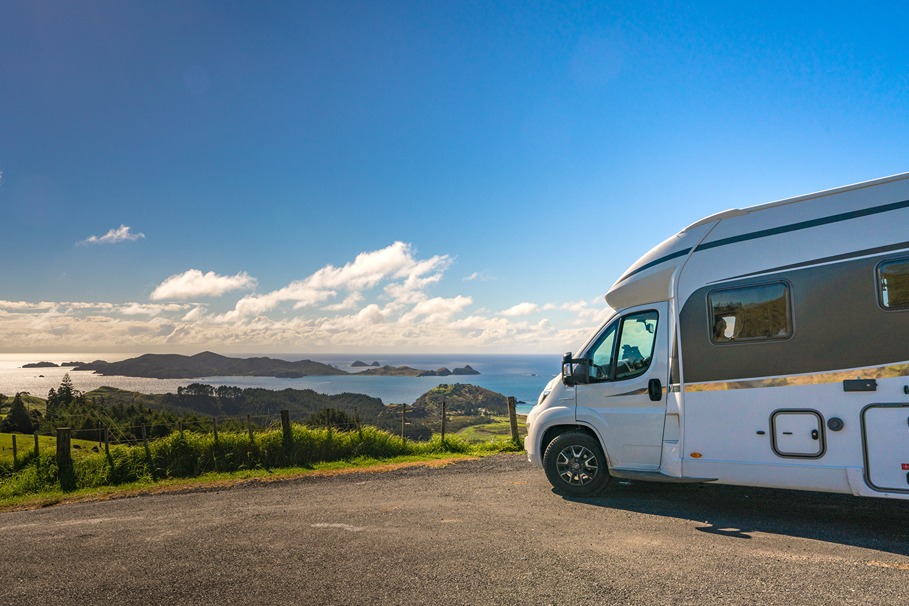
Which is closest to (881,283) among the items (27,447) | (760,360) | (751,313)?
(751,313)

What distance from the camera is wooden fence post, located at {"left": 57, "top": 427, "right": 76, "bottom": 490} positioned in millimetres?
12102

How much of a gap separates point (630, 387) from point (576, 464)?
1352 millimetres

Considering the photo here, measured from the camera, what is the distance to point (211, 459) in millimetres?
13227

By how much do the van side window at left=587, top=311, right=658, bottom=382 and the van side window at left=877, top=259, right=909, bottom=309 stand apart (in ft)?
7.76

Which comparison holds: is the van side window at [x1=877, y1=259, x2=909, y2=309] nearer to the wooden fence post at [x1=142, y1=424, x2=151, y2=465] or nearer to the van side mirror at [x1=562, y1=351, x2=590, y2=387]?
the van side mirror at [x1=562, y1=351, x2=590, y2=387]

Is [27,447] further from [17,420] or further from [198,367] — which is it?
[198,367]

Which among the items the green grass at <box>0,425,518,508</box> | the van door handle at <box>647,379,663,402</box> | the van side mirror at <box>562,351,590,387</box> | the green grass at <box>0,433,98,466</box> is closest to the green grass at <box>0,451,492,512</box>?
the green grass at <box>0,425,518,508</box>

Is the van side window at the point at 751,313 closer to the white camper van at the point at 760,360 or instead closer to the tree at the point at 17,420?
the white camper van at the point at 760,360

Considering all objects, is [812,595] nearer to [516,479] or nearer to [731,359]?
[731,359]

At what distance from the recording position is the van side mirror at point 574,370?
767 centimetres

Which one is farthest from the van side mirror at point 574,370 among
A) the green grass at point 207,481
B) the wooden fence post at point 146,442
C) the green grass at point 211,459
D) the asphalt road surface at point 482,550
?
the wooden fence post at point 146,442

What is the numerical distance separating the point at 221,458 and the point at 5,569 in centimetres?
805

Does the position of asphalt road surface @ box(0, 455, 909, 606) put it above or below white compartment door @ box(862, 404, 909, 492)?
below

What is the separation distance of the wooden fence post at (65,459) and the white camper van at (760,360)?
10.8 metres
